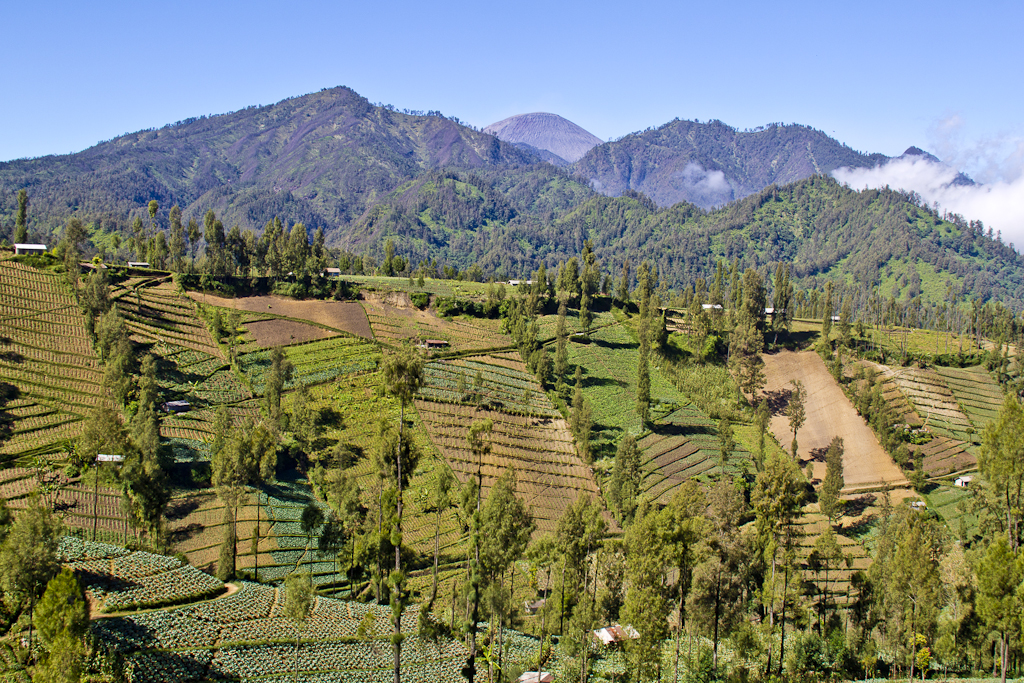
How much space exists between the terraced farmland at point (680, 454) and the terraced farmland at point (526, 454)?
337 inches

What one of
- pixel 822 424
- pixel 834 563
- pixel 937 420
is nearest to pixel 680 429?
pixel 822 424

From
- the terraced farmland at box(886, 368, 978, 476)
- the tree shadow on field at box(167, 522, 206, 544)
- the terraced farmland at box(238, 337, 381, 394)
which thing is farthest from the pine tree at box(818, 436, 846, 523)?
the tree shadow on field at box(167, 522, 206, 544)

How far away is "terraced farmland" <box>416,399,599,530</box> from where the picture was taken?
7888cm

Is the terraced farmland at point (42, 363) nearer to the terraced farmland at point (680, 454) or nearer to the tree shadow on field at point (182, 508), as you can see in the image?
the tree shadow on field at point (182, 508)

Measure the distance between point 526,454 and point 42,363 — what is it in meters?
55.6

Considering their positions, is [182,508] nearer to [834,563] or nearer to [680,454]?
[680,454]

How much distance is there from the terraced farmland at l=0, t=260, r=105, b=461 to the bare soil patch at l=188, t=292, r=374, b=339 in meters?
21.1

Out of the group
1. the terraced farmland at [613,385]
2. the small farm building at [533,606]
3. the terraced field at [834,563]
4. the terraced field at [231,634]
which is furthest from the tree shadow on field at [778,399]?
the terraced field at [231,634]

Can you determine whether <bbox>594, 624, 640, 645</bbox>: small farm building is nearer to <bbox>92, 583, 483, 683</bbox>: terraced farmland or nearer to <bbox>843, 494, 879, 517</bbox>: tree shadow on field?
<bbox>92, 583, 483, 683</bbox>: terraced farmland

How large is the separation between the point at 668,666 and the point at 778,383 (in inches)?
3583

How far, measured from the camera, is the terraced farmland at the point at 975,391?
111188mm

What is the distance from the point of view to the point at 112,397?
76.6 m

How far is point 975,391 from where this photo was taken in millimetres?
119125

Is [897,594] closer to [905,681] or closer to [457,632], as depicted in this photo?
[905,681]
